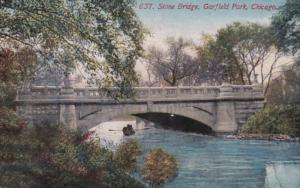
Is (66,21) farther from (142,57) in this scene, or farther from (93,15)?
(142,57)

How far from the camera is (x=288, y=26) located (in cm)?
429

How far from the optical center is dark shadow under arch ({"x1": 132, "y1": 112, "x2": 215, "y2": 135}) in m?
5.13

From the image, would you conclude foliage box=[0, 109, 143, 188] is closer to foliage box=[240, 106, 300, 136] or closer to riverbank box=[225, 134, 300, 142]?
riverbank box=[225, 134, 300, 142]

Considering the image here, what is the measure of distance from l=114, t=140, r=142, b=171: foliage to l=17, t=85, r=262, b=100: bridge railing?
0.40 m

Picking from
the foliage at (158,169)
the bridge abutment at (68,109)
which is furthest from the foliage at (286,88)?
the bridge abutment at (68,109)

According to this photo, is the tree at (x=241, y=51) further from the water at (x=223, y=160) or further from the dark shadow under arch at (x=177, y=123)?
the dark shadow under arch at (x=177, y=123)

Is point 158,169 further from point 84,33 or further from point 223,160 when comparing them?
point 84,33

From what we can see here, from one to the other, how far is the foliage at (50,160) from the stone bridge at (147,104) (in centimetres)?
22

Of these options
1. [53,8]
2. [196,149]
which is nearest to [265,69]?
[196,149]

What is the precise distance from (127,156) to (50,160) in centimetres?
57

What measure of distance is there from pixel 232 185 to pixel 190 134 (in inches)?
57.8

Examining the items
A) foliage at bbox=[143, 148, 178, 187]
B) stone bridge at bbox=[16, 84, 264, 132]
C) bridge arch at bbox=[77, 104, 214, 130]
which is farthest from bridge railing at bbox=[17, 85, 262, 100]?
foliage at bbox=[143, 148, 178, 187]

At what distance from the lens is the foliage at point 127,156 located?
143 inches

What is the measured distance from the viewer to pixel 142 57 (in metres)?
3.70
